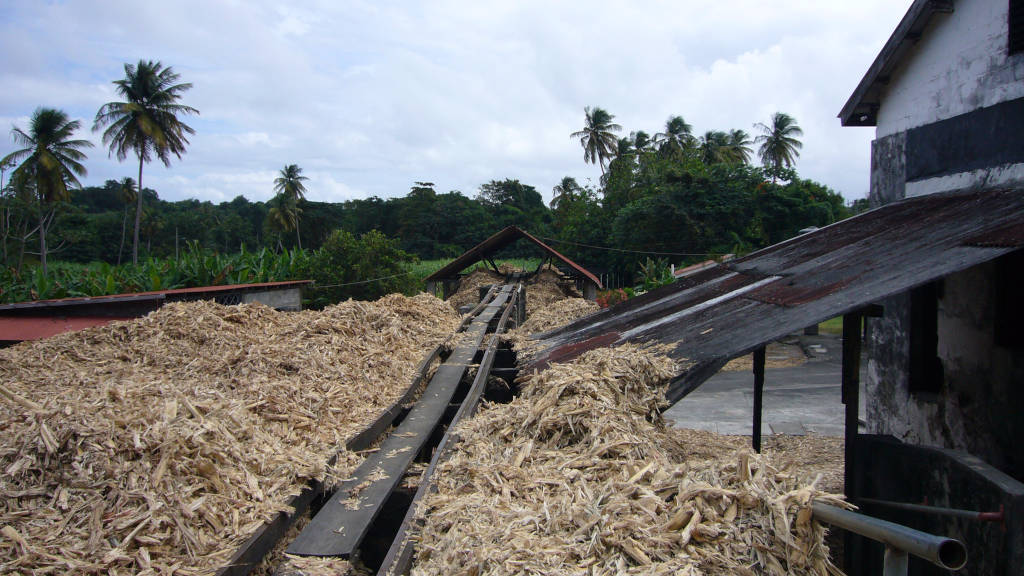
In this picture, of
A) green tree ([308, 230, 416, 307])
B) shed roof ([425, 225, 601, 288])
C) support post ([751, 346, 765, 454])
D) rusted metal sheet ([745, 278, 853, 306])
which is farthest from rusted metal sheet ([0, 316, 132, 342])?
green tree ([308, 230, 416, 307])

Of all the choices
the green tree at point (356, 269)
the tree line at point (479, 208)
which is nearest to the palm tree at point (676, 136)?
the tree line at point (479, 208)

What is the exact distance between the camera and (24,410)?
3.44 m

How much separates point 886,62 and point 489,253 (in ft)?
54.5

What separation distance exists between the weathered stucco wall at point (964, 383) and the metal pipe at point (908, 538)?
131 inches

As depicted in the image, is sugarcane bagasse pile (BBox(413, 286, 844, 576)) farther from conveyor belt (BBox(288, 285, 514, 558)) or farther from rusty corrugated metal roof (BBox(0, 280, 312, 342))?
rusty corrugated metal roof (BBox(0, 280, 312, 342))

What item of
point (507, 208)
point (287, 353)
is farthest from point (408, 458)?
point (507, 208)

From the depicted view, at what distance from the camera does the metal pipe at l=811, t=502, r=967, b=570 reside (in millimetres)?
1619

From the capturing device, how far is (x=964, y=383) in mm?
4980

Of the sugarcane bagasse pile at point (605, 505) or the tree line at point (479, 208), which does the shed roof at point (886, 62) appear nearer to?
the sugarcane bagasse pile at point (605, 505)

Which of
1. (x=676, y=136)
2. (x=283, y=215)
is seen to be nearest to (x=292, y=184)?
(x=283, y=215)

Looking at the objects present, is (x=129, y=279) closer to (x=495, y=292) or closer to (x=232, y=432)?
(x=495, y=292)

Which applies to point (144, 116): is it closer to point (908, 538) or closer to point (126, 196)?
point (126, 196)

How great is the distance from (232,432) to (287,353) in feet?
6.47

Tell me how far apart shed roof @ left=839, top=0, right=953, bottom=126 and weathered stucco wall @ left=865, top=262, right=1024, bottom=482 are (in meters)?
2.29
